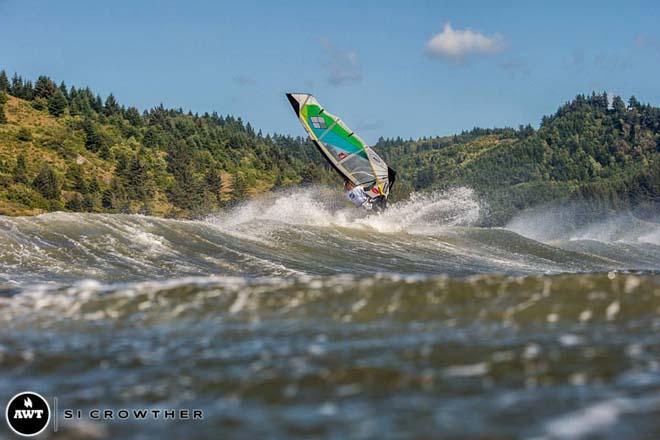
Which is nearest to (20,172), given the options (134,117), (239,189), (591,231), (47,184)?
(47,184)

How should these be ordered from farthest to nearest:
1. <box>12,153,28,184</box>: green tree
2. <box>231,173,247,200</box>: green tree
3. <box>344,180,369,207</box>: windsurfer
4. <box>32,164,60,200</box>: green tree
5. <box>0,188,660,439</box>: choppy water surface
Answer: <box>231,173,247,200</box>: green tree, <box>12,153,28,184</box>: green tree, <box>32,164,60,200</box>: green tree, <box>344,180,369,207</box>: windsurfer, <box>0,188,660,439</box>: choppy water surface

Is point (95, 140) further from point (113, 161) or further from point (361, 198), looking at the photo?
point (361, 198)

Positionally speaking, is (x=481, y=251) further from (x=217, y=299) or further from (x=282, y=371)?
(x=282, y=371)

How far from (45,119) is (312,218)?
65219mm

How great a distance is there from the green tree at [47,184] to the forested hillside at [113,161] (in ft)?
0.28

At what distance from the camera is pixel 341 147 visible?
1537 inches

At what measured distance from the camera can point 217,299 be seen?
971cm

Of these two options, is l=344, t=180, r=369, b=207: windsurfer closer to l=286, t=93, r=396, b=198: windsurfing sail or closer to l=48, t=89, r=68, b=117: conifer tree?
l=286, t=93, r=396, b=198: windsurfing sail

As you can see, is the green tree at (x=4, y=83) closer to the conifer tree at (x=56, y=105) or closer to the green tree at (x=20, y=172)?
the conifer tree at (x=56, y=105)

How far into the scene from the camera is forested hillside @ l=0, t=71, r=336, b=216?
2906 inches

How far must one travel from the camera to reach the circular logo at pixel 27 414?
5.91 meters

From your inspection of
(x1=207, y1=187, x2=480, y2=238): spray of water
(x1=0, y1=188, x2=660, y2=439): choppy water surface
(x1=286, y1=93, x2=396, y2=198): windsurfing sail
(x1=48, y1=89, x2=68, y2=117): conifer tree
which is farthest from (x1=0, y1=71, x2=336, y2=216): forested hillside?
(x1=0, y1=188, x2=660, y2=439): choppy water surface

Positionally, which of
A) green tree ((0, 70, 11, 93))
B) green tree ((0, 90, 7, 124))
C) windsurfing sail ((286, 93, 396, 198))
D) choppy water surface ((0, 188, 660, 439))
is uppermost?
green tree ((0, 70, 11, 93))

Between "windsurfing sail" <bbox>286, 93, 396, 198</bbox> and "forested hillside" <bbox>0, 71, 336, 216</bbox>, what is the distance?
3048 centimetres
